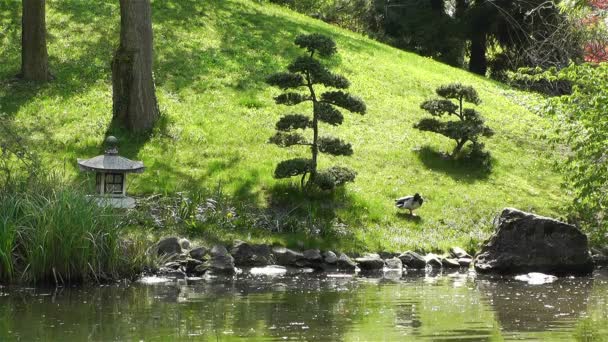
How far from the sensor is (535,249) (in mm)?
18891

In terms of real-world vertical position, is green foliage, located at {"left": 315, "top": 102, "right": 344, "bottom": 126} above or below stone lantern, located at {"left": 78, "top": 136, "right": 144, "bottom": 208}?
above

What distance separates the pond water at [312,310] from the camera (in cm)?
1180

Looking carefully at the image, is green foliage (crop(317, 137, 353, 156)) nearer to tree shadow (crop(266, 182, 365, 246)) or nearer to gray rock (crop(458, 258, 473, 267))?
tree shadow (crop(266, 182, 365, 246))

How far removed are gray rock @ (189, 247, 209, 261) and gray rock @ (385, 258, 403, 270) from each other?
3760 mm

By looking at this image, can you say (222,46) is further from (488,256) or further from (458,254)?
(488,256)

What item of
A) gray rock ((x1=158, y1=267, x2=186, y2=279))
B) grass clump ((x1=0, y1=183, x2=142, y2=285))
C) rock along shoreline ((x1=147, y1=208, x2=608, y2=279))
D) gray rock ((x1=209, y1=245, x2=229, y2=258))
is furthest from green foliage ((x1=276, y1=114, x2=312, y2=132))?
grass clump ((x1=0, y1=183, x2=142, y2=285))

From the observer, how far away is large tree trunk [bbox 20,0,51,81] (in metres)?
25.2

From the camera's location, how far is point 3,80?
25969 millimetres

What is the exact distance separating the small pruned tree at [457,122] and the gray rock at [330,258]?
6788mm

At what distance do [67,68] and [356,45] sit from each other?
1163cm

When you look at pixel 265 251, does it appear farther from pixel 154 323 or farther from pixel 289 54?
pixel 289 54

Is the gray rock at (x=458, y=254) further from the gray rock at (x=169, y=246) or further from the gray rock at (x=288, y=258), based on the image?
the gray rock at (x=169, y=246)

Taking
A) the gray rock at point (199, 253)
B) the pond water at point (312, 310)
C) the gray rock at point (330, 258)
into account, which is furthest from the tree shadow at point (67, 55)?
the pond water at point (312, 310)

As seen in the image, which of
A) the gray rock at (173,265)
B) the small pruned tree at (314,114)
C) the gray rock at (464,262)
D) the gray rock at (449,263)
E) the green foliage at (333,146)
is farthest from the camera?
the green foliage at (333,146)
